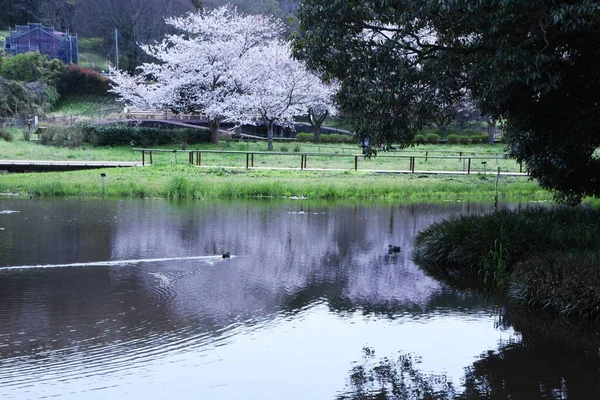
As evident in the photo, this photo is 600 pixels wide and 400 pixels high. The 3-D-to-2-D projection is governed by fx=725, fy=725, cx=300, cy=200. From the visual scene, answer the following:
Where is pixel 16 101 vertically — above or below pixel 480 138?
above

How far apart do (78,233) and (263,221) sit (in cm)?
432

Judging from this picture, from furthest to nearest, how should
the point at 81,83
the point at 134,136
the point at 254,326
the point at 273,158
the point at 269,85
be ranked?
the point at 81,83, the point at 269,85, the point at 134,136, the point at 273,158, the point at 254,326

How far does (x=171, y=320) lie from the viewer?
348 inches

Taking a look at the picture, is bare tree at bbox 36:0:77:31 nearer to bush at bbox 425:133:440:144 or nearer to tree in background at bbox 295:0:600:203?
bush at bbox 425:133:440:144

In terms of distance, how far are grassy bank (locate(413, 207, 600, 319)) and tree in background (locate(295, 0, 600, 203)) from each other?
95 centimetres

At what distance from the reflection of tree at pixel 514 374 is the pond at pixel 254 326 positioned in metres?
0.02

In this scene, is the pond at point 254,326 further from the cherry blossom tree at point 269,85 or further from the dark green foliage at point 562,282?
the cherry blossom tree at point 269,85

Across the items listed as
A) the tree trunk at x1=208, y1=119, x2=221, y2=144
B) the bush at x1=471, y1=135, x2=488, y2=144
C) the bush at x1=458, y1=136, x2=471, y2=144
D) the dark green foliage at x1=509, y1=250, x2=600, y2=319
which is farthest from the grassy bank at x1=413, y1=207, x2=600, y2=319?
the bush at x1=471, y1=135, x2=488, y2=144

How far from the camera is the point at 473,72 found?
11695 mm

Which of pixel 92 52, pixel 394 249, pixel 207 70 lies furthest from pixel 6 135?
pixel 92 52

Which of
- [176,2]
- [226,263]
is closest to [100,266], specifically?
[226,263]

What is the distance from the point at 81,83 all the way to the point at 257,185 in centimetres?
3932

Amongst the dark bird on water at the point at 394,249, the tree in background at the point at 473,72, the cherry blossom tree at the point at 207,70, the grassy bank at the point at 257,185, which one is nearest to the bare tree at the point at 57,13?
the cherry blossom tree at the point at 207,70

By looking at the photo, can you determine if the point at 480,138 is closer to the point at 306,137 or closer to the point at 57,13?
the point at 306,137
